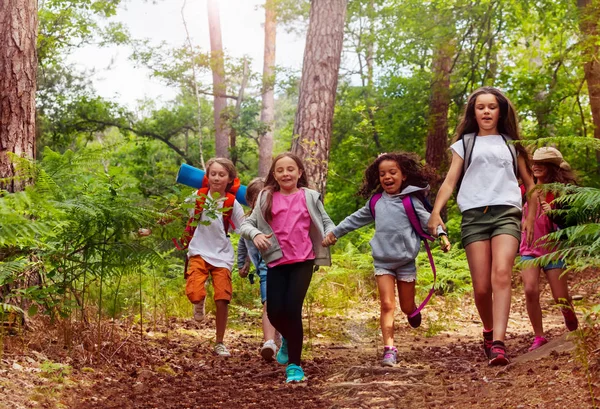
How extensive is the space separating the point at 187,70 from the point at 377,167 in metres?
17.0

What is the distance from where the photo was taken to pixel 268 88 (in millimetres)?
22172

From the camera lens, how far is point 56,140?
2005cm

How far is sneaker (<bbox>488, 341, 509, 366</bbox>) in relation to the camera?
4773mm

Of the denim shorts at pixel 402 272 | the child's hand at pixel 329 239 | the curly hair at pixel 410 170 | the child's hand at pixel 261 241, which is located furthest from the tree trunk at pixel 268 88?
the child's hand at pixel 261 241

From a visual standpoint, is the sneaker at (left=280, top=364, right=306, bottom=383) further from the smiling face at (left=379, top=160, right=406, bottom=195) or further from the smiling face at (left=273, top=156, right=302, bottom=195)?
the smiling face at (left=379, top=160, right=406, bottom=195)

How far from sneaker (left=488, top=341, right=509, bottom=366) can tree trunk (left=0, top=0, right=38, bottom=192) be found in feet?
13.7

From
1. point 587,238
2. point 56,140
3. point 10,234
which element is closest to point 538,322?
point 587,238

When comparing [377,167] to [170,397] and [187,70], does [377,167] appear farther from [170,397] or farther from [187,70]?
[187,70]

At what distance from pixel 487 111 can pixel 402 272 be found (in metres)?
1.61

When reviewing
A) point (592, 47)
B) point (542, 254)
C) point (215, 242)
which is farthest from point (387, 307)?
point (592, 47)

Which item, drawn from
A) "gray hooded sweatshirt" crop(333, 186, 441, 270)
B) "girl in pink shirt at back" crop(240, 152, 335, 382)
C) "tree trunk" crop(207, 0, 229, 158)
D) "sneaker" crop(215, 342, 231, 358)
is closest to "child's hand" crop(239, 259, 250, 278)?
"sneaker" crop(215, 342, 231, 358)

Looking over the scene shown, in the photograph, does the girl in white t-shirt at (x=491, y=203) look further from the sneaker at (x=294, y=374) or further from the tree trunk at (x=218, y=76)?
the tree trunk at (x=218, y=76)

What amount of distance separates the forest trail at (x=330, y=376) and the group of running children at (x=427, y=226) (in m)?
0.29

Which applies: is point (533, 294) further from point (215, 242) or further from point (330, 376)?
point (215, 242)
